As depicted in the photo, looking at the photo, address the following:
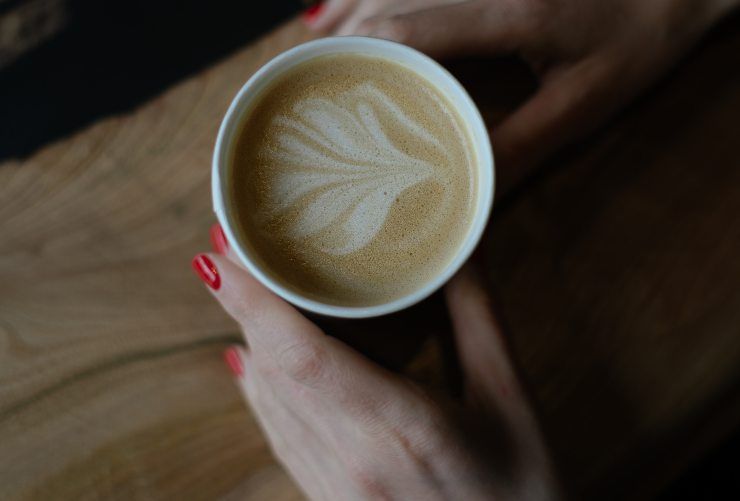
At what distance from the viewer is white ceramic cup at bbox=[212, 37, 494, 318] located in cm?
67

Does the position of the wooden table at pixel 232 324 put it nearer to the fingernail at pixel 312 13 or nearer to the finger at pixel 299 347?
the fingernail at pixel 312 13

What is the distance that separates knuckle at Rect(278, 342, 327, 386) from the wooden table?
210mm

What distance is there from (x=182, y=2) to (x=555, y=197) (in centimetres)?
73

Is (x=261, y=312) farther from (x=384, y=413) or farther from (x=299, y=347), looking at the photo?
(x=384, y=413)

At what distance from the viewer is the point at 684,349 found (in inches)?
40.1

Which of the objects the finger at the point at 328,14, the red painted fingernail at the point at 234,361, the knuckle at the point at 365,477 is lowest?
the knuckle at the point at 365,477

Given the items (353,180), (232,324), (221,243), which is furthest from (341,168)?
(232,324)

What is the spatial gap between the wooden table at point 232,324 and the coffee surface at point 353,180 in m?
0.24

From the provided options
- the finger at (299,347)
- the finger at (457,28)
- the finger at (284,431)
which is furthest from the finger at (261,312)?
the finger at (457,28)

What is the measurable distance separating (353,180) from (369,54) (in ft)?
0.51

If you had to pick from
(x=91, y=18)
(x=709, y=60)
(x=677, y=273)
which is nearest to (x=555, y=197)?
(x=677, y=273)

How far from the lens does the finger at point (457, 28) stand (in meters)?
0.86

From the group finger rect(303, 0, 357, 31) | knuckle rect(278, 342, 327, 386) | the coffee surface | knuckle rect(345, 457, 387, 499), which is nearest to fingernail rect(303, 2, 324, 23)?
finger rect(303, 0, 357, 31)

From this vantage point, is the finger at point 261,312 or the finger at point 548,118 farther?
the finger at point 548,118
